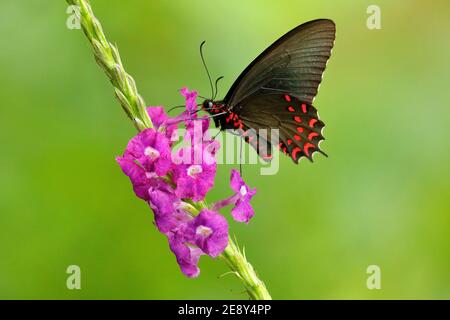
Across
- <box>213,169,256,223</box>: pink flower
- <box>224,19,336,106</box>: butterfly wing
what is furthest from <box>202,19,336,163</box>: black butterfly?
<box>213,169,256,223</box>: pink flower

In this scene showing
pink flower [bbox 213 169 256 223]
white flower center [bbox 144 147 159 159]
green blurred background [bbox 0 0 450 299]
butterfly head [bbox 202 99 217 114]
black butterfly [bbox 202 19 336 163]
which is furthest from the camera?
green blurred background [bbox 0 0 450 299]

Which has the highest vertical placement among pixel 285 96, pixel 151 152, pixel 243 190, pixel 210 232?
pixel 285 96

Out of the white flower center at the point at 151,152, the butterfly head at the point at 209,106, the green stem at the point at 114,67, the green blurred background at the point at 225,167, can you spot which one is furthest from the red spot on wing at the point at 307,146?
the green blurred background at the point at 225,167

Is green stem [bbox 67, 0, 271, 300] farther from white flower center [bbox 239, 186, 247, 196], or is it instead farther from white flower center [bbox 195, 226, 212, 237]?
white flower center [bbox 239, 186, 247, 196]

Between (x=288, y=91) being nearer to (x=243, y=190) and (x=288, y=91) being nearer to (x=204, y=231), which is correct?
(x=243, y=190)

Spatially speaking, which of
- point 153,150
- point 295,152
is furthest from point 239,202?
point 295,152

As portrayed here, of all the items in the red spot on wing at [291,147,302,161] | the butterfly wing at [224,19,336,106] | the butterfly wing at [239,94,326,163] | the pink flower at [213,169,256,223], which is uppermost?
the butterfly wing at [224,19,336,106]
